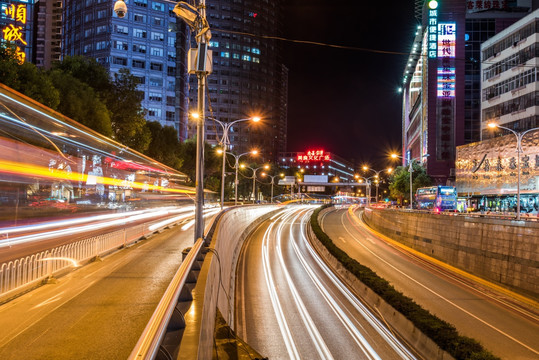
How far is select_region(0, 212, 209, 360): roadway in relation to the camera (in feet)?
24.6

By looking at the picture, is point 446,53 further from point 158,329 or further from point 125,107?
point 158,329

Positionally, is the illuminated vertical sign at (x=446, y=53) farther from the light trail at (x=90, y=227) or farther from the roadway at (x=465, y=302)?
the light trail at (x=90, y=227)

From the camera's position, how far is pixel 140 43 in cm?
9300

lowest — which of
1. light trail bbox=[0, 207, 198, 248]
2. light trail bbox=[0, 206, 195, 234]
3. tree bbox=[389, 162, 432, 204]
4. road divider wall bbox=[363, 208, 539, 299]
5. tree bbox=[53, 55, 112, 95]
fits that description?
road divider wall bbox=[363, 208, 539, 299]

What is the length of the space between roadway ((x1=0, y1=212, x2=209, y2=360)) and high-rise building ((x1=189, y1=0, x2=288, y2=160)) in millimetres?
126289

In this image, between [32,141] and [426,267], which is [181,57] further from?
[32,141]

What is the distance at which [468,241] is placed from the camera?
32406 mm

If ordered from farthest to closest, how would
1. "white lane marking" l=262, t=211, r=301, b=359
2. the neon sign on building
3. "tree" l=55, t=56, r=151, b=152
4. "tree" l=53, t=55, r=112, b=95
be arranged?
the neon sign on building < "tree" l=55, t=56, r=151, b=152 < "tree" l=53, t=55, r=112, b=95 < "white lane marking" l=262, t=211, r=301, b=359

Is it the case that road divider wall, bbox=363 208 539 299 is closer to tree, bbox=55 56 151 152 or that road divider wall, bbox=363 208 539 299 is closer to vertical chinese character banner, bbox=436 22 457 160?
tree, bbox=55 56 151 152

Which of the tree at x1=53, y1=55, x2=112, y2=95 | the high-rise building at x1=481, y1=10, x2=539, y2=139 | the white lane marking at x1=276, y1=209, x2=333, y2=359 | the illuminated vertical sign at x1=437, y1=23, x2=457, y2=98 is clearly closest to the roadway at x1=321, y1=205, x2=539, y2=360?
A: the white lane marking at x1=276, y1=209, x2=333, y2=359

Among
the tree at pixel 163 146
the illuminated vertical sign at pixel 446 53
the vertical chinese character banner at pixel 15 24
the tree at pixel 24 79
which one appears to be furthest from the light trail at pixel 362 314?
the illuminated vertical sign at pixel 446 53

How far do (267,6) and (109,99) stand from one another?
414ft

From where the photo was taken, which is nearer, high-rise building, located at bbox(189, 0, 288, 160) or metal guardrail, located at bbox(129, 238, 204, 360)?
metal guardrail, located at bbox(129, 238, 204, 360)

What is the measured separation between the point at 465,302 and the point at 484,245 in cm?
781
